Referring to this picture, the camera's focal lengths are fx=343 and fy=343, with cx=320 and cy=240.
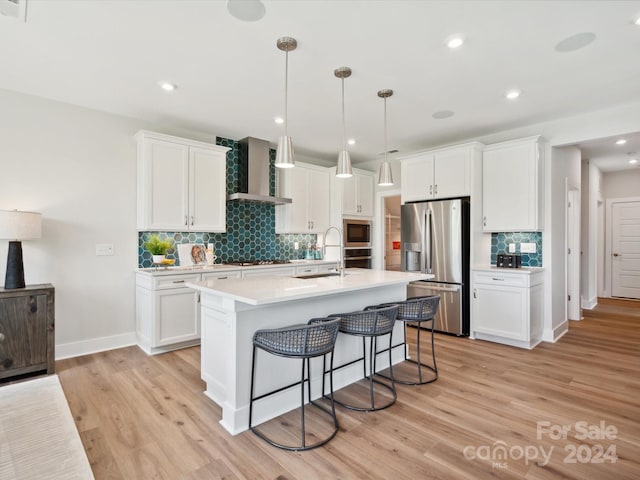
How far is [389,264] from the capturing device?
6.32 m

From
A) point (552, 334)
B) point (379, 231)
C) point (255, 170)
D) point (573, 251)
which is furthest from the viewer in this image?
point (379, 231)

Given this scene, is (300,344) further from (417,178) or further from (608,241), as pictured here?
A: (608,241)

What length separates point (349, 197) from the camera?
5.71 meters

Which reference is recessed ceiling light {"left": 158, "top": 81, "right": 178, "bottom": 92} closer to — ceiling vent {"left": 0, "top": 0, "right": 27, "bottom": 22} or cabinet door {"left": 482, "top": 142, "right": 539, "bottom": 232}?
ceiling vent {"left": 0, "top": 0, "right": 27, "bottom": 22}

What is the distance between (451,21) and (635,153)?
5385mm

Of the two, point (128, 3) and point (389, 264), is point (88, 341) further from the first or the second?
point (389, 264)

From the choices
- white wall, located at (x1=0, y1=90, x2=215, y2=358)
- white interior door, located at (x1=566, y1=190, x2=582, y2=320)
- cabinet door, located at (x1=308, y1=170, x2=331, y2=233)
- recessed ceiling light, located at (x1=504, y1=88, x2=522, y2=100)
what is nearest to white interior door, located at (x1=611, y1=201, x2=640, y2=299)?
white interior door, located at (x1=566, y1=190, x2=582, y2=320)

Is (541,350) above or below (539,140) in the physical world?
below

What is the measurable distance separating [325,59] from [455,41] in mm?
979

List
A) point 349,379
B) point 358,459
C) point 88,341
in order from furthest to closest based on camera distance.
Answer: point 88,341
point 349,379
point 358,459

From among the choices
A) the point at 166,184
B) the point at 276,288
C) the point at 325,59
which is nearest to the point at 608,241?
the point at 325,59

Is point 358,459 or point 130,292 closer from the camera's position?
point 358,459

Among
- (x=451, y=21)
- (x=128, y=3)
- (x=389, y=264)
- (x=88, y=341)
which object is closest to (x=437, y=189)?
(x=389, y=264)

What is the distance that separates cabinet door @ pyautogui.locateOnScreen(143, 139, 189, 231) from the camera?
3.86 m
